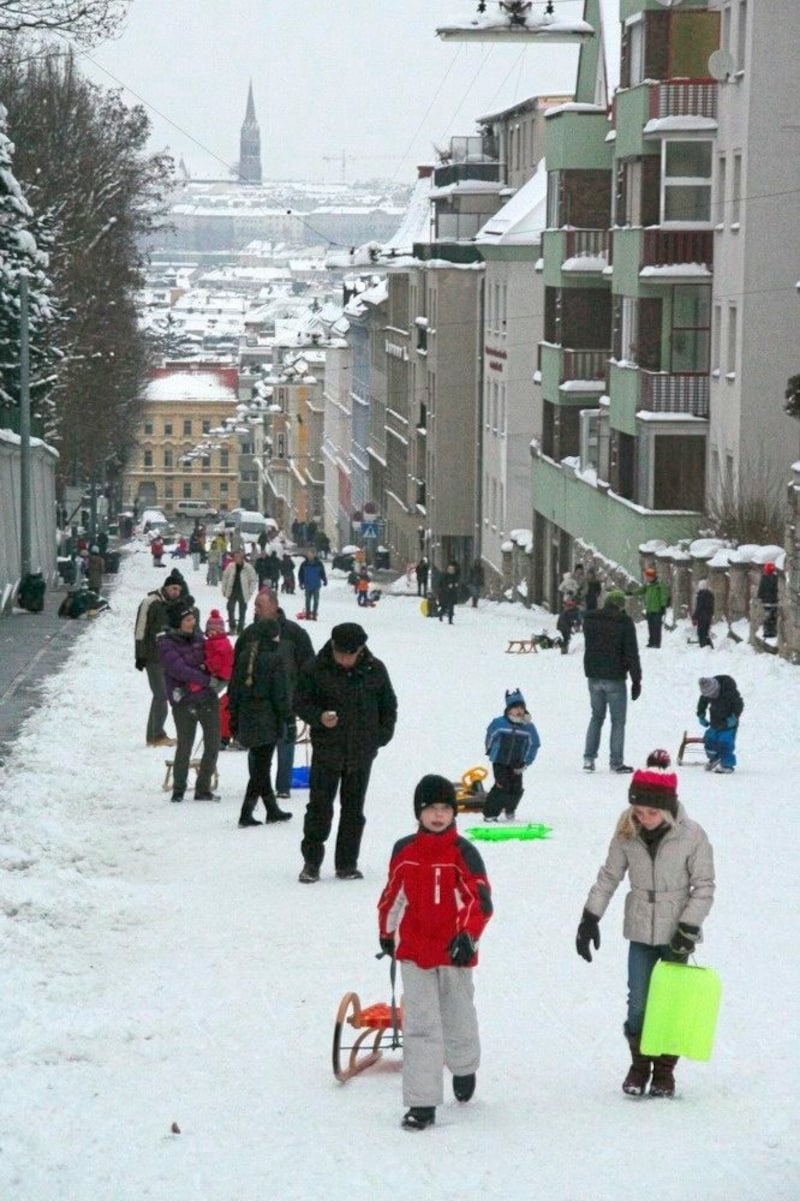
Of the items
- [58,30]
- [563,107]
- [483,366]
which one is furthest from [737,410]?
[483,366]

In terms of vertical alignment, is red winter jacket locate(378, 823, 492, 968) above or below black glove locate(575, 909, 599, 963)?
above

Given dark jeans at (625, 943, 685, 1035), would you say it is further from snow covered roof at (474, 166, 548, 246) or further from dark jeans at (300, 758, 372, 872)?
snow covered roof at (474, 166, 548, 246)

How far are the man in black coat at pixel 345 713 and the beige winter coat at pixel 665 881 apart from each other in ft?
14.1

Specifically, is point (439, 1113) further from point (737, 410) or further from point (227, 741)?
point (737, 410)

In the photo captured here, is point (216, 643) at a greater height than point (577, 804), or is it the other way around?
point (216, 643)

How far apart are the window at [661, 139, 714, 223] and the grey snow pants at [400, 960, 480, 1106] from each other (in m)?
35.9

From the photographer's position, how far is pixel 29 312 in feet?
175

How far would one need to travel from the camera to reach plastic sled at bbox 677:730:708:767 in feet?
70.6

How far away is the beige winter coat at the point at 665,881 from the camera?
9539mm

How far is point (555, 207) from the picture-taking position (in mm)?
54344

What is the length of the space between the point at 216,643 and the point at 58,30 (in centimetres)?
583


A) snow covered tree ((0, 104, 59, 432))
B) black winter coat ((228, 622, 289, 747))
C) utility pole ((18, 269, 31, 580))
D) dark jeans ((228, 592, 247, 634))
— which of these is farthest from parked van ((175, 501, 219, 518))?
black winter coat ((228, 622, 289, 747))

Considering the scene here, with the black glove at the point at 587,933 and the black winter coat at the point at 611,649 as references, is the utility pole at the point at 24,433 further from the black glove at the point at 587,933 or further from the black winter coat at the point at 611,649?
the black glove at the point at 587,933

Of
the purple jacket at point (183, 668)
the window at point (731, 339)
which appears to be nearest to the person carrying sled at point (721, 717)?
the purple jacket at point (183, 668)
